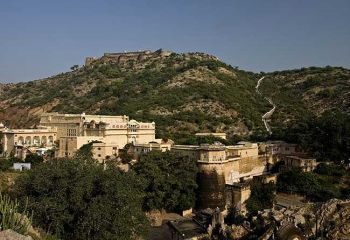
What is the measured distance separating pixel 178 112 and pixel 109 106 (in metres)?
13.2

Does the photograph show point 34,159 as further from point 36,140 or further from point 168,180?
point 168,180

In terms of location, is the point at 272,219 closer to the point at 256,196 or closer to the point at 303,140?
the point at 256,196

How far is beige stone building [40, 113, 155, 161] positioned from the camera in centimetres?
3919

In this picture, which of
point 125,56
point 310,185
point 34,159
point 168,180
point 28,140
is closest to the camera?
point 168,180

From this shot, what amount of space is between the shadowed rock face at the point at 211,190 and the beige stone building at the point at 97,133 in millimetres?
8796

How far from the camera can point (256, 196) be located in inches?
1387

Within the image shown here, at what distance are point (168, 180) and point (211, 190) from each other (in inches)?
140

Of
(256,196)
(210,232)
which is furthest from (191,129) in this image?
(210,232)

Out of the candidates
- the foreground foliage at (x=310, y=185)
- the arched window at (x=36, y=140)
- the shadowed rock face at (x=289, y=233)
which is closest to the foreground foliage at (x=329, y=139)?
the foreground foliage at (x=310, y=185)

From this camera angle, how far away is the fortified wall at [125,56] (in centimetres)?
9509

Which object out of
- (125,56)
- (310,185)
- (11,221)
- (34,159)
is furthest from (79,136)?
(125,56)

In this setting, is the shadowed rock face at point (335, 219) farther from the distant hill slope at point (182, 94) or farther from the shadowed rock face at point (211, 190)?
the distant hill slope at point (182, 94)

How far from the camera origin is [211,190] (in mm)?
34312

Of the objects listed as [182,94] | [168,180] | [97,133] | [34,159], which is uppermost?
[182,94]
